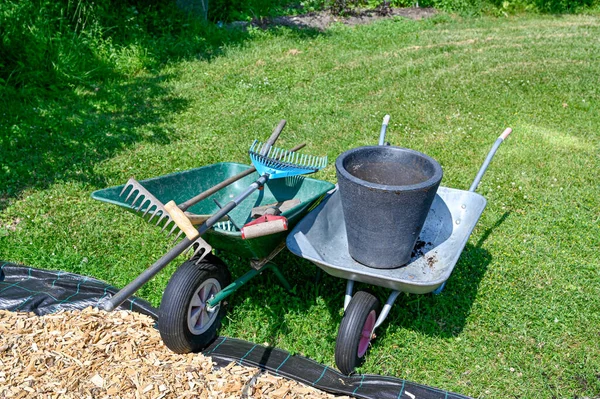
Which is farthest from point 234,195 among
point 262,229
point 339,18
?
point 339,18

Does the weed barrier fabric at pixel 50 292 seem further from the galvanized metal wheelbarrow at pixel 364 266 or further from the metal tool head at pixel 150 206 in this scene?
the galvanized metal wheelbarrow at pixel 364 266

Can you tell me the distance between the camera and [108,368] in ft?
10.3

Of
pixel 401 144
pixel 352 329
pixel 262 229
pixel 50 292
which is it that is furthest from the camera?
pixel 401 144

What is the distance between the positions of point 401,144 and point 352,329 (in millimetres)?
3392

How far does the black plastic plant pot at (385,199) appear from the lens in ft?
9.45

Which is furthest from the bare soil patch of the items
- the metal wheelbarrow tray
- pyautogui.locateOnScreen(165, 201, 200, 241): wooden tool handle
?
pyautogui.locateOnScreen(165, 201, 200, 241): wooden tool handle

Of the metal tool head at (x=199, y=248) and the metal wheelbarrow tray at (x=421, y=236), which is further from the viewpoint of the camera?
the metal wheelbarrow tray at (x=421, y=236)

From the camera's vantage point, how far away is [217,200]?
3924 mm

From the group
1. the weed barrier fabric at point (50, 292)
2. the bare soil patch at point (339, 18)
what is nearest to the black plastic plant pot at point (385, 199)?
the weed barrier fabric at point (50, 292)

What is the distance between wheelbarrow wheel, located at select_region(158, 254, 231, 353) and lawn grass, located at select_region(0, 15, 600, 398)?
25 centimetres

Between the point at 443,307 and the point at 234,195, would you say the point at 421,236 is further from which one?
the point at 234,195

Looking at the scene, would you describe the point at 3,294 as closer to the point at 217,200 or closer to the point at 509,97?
the point at 217,200

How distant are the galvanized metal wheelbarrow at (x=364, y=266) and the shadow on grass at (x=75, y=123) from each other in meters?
2.68

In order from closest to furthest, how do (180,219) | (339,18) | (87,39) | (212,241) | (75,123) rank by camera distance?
(180,219), (212,241), (75,123), (87,39), (339,18)
